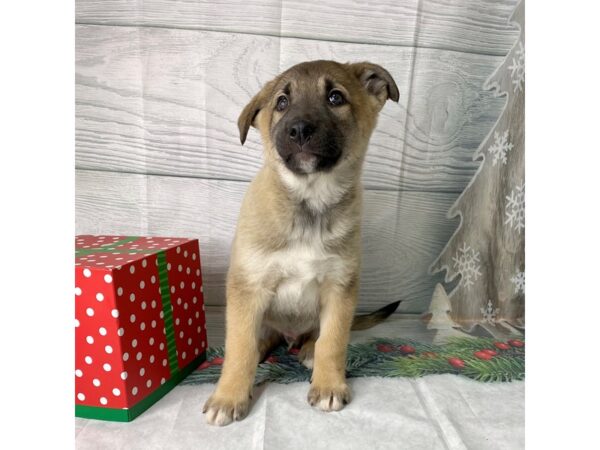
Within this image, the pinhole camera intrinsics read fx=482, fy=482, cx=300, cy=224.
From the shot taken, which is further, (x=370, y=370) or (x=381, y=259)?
(x=381, y=259)

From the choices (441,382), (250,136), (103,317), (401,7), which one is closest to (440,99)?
(401,7)

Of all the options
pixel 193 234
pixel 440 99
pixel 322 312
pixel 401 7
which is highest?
pixel 401 7

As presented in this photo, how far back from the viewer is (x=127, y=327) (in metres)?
1.87

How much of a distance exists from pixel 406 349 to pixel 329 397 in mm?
731

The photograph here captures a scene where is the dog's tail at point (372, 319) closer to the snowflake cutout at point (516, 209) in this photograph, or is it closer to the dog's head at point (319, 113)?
the snowflake cutout at point (516, 209)

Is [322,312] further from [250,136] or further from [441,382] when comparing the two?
[250,136]

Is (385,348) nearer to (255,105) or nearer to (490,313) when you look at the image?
(490,313)

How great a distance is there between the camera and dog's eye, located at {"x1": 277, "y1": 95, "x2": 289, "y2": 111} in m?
2.21

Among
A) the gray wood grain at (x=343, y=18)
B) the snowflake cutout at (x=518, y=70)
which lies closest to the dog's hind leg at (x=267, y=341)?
the gray wood grain at (x=343, y=18)

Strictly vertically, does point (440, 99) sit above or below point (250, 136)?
above

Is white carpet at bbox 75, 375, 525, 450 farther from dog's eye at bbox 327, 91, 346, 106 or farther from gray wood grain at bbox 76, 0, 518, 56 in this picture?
gray wood grain at bbox 76, 0, 518, 56

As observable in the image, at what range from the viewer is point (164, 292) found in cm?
216

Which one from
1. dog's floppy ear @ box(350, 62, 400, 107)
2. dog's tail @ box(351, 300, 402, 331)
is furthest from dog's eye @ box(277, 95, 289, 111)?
dog's tail @ box(351, 300, 402, 331)
